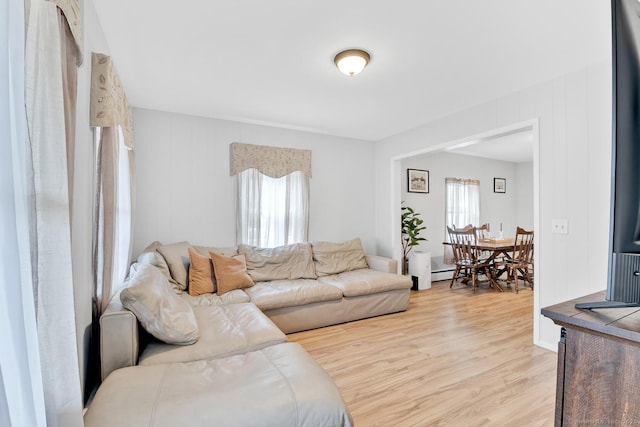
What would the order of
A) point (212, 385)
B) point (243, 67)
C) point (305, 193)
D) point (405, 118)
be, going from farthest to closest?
point (305, 193) < point (405, 118) < point (243, 67) < point (212, 385)

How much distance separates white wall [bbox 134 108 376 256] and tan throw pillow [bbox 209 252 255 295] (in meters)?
0.64

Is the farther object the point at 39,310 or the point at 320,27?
the point at 320,27

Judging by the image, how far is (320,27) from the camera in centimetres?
201

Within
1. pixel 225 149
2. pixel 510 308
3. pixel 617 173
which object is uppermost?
pixel 225 149

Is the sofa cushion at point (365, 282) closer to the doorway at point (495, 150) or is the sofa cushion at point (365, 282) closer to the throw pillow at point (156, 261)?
the doorway at point (495, 150)

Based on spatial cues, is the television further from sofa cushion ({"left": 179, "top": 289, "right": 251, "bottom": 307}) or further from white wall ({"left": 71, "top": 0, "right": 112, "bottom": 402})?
sofa cushion ({"left": 179, "top": 289, "right": 251, "bottom": 307})

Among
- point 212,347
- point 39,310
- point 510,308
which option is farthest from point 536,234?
point 39,310

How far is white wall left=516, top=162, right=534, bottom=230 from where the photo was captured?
6.80 meters

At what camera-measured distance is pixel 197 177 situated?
3777 mm

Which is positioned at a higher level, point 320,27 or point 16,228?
point 320,27

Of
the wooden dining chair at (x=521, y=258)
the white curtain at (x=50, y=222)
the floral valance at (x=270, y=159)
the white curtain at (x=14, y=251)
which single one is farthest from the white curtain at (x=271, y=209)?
the wooden dining chair at (x=521, y=258)

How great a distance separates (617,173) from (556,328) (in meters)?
2.48

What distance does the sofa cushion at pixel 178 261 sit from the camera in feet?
10.3

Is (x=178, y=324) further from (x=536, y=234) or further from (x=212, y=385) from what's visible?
(x=536, y=234)
